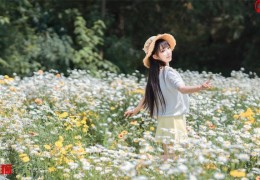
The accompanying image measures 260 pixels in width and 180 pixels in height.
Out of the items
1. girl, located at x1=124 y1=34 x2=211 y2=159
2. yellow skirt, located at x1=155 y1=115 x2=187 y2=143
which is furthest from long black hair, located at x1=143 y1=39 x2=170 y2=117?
yellow skirt, located at x1=155 y1=115 x2=187 y2=143

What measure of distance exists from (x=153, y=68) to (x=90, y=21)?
8.00 m

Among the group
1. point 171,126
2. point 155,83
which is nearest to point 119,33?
point 155,83

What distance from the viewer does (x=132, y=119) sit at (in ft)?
20.7

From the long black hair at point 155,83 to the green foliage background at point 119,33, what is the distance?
6109mm

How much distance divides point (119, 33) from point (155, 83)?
9.87 meters

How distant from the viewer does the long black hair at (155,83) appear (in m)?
4.84

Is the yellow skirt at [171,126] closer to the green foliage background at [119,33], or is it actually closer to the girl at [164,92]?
the girl at [164,92]

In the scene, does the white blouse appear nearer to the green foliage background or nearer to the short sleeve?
the short sleeve

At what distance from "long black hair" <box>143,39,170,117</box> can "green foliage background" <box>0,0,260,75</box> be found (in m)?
6.11

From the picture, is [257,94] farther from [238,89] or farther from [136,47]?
[136,47]

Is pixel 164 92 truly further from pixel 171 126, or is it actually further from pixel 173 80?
pixel 171 126

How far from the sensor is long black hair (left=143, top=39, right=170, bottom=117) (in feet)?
15.9

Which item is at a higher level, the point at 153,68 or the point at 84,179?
the point at 153,68

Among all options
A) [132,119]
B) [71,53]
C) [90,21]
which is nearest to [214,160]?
[132,119]
